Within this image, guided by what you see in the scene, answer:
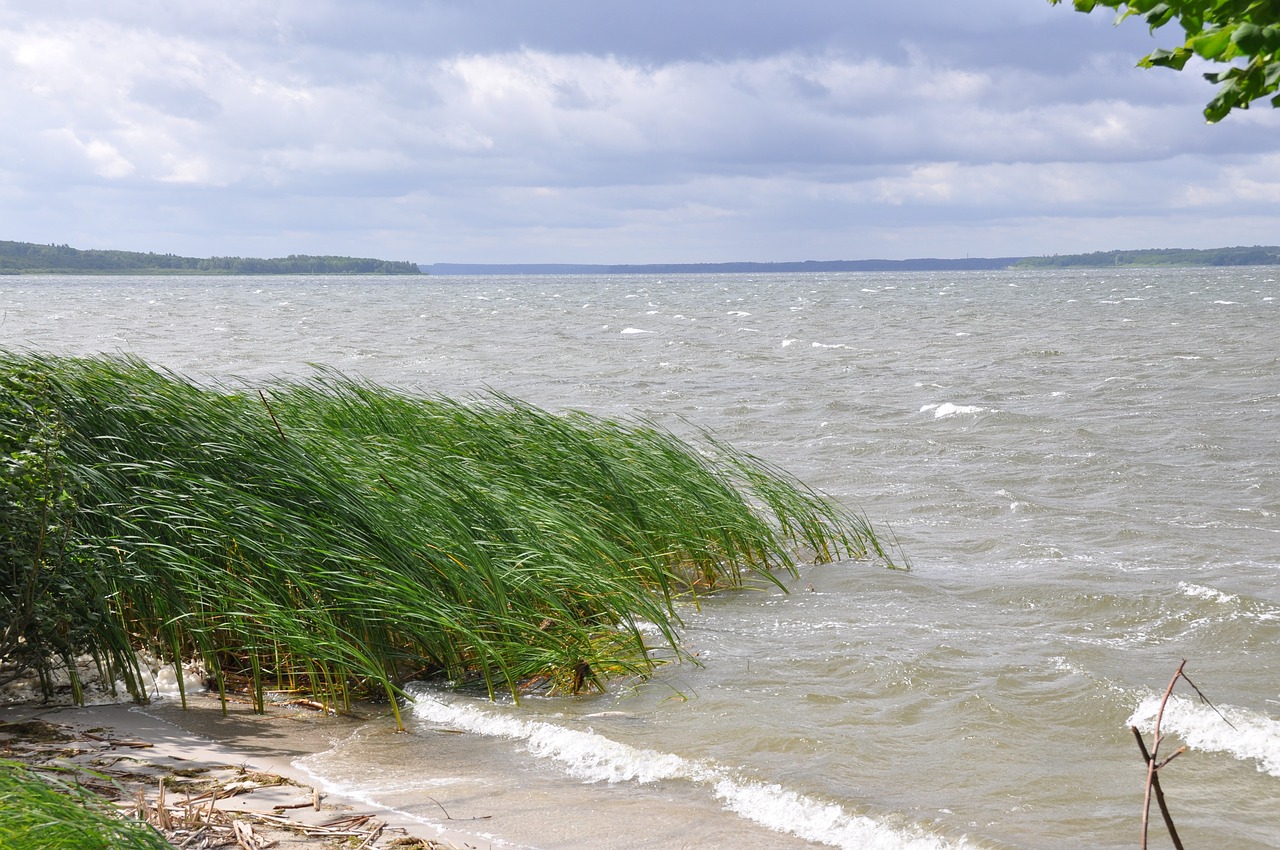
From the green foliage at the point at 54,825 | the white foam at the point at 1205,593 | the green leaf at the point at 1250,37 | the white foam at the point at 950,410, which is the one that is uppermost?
the green leaf at the point at 1250,37

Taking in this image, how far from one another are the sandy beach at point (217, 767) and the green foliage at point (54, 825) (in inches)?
18.7

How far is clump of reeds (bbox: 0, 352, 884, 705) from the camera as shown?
4.93 meters

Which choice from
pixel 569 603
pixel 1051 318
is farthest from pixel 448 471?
pixel 1051 318

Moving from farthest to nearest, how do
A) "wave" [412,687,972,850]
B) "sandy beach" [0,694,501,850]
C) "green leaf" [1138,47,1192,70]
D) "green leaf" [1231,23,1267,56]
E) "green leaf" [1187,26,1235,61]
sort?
"wave" [412,687,972,850] → "sandy beach" [0,694,501,850] → "green leaf" [1138,47,1192,70] → "green leaf" [1187,26,1235,61] → "green leaf" [1231,23,1267,56]

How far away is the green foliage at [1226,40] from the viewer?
8.16 ft

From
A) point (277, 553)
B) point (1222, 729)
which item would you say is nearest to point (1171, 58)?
point (1222, 729)

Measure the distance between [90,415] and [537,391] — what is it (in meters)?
16.9

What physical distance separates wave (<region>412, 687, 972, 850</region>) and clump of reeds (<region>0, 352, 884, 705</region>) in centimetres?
28

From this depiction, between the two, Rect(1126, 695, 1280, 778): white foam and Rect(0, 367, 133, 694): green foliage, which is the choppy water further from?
Rect(0, 367, 133, 694): green foliage

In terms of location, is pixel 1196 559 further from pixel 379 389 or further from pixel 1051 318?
pixel 1051 318

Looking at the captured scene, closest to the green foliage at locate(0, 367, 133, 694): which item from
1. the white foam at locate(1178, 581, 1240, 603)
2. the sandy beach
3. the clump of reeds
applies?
the clump of reeds

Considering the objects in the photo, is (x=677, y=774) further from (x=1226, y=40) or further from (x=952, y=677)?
(x=1226, y=40)

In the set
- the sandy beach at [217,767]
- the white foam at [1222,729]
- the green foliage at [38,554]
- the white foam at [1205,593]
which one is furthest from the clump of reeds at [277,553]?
the white foam at [1205,593]

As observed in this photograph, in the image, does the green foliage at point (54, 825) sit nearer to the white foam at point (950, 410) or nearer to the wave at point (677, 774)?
the wave at point (677, 774)
